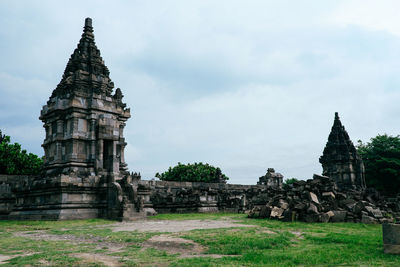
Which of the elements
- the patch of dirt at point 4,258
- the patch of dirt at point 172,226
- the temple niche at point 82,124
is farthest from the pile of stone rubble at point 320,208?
the patch of dirt at point 4,258

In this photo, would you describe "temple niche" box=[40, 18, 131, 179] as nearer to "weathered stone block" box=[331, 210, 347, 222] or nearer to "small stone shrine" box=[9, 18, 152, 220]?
"small stone shrine" box=[9, 18, 152, 220]

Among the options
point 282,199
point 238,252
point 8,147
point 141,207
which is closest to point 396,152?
point 282,199

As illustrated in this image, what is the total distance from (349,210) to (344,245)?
6692mm

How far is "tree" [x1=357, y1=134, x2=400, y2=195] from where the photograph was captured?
3353 cm

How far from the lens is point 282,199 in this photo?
15.2 m

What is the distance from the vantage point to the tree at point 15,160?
31109 mm

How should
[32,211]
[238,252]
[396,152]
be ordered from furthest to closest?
[396,152], [32,211], [238,252]

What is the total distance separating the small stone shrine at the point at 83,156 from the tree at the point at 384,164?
2591 centimetres

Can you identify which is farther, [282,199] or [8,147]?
[8,147]

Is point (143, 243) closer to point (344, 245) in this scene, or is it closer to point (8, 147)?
point (344, 245)

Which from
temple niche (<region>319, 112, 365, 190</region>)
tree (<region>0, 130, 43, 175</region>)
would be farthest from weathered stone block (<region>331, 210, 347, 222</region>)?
tree (<region>0, 130, 43, 175</region>)

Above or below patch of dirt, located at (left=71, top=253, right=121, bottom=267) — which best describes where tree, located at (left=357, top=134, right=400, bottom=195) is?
above

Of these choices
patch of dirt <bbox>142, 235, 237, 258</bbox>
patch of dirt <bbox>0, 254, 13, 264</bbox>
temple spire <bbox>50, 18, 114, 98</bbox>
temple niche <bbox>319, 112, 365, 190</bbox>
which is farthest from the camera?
temple niche <bbox>319, 112, 365, 190</bbox>

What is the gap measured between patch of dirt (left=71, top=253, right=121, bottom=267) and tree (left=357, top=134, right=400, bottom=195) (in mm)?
33375
